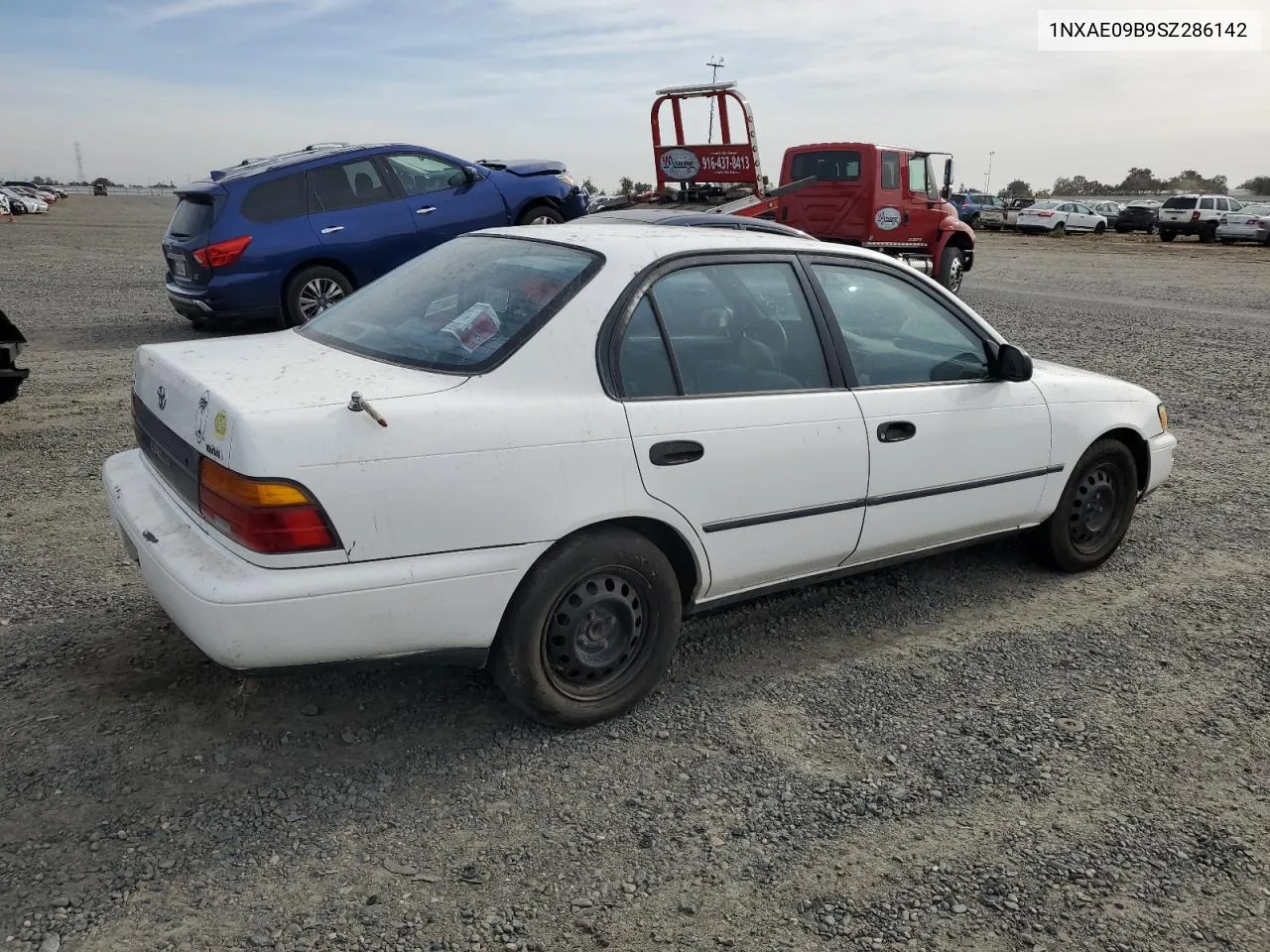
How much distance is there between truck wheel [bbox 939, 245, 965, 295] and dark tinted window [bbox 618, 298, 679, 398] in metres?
14.1

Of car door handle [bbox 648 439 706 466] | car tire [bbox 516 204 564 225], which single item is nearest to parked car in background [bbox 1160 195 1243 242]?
car tire [bbox 516 204 564 225]

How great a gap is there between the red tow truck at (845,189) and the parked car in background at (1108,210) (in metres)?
27.5

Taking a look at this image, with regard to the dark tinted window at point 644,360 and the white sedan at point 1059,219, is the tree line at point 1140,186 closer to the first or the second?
the white sedan at point 1059,219

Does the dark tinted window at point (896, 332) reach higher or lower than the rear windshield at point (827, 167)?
lower

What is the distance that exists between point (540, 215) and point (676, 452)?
8703mm

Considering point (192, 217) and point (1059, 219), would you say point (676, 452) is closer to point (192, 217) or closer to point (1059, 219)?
point (192, 217)

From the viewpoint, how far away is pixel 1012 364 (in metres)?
4.04

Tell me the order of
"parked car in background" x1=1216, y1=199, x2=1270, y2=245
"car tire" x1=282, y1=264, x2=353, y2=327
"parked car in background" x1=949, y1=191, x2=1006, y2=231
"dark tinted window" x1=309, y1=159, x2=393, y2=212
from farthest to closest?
"parked car in background" x1=949, y1=191, x2=1006, y2=231
"parked car in background" x1=1216, y1=199, x2=1270, y2=245
"dark tinted window" x1=309, y1=159, x2=393, y2=212
"car tire" x1=282, y1=264, x2=353, y2=327

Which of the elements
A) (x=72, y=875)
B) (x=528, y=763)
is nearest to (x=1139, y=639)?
(x=528, y=763)

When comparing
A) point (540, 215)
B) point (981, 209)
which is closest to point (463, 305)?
point (540, 215)

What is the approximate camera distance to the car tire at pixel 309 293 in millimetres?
9867

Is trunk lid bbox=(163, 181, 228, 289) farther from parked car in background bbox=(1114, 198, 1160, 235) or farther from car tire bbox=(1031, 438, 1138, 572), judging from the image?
parked car in background bbox=(1114, 198, 1160, 235)

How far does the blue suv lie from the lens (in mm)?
9586

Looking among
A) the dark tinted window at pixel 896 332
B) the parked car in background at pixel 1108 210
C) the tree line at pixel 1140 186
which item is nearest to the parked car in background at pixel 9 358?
the dark tinted window at pixel 896 332
